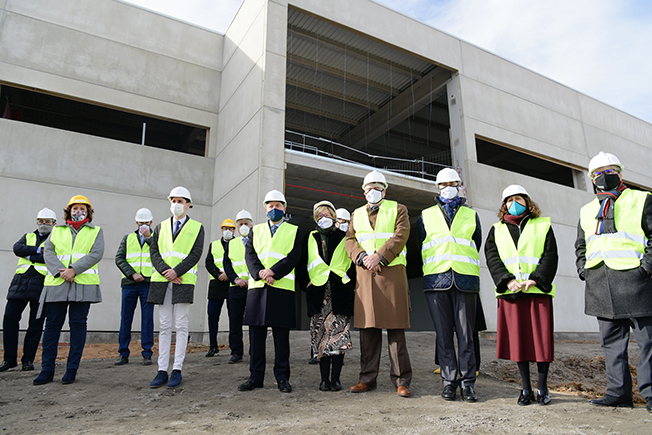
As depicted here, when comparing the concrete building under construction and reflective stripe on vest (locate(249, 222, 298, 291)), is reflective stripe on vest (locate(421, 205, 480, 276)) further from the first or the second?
the concrete building under construction

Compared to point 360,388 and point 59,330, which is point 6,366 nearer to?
point 59,330

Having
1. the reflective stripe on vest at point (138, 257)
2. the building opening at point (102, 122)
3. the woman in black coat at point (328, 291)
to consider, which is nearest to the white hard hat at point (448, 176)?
the woman in black coat at point (328, 291)

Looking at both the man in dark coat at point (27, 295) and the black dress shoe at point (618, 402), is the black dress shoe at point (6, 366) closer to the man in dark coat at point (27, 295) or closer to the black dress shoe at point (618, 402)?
the man in dark coat at point (27, 295)

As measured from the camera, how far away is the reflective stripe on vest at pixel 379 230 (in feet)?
14.4

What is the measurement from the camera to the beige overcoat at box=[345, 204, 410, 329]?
417cm

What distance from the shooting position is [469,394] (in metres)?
3.84

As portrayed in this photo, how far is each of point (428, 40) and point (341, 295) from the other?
39.3ft

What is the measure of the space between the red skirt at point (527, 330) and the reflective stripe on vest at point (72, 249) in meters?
4.32

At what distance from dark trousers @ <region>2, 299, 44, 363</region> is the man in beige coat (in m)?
4.19

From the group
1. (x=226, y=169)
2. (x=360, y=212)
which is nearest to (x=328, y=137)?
(x=226, y=169)

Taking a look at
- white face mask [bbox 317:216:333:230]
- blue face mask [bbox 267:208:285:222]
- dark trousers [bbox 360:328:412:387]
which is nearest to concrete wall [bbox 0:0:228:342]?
blue face mask [bbox 267:208:285:222]

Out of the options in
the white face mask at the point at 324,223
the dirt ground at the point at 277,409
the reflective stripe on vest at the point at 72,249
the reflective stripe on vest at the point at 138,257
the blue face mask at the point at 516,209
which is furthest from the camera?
the reflective stripe on vest at the point at 138,257

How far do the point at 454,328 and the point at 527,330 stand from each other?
0.65 metres

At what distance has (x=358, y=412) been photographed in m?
3.38
